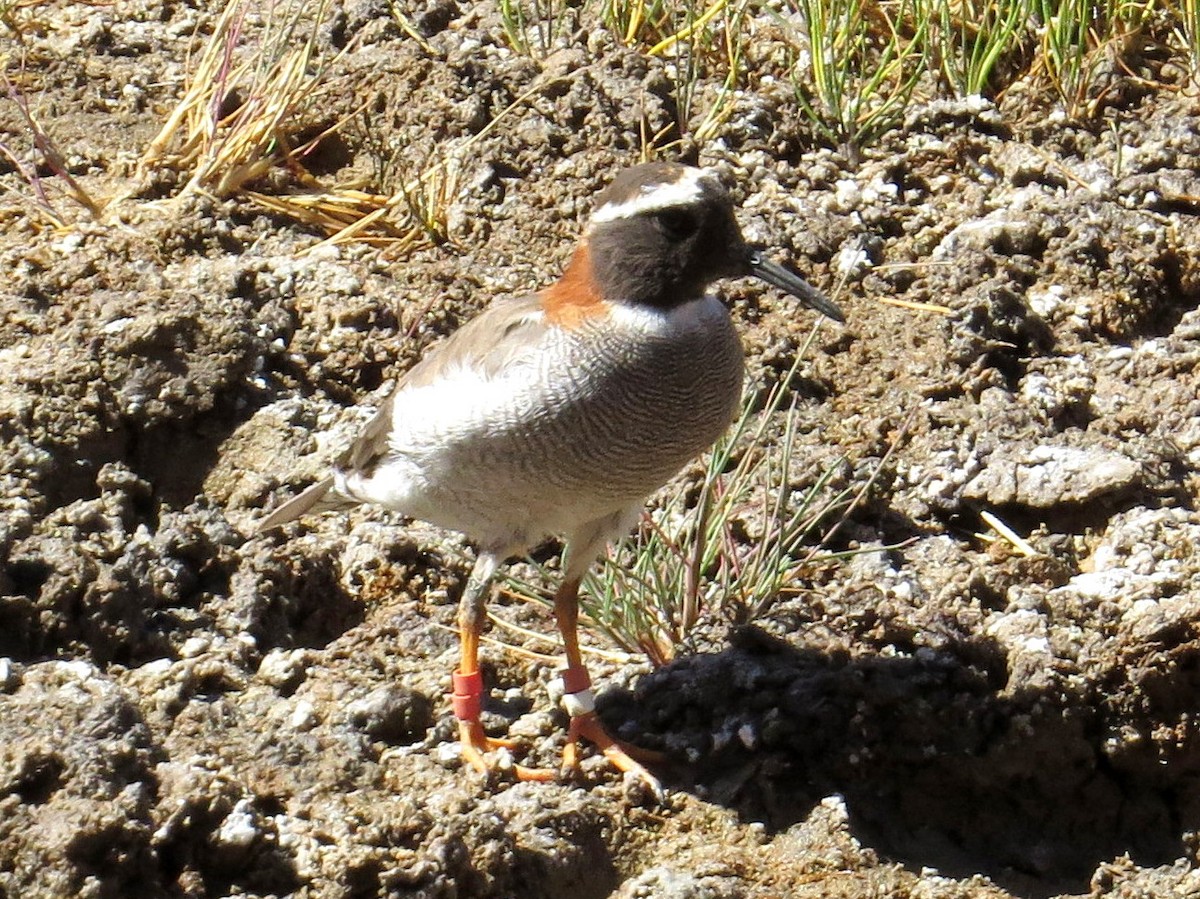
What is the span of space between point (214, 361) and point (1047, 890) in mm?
3238

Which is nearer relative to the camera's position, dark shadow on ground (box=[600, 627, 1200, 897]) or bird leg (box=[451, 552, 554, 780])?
bird leg (box=[451, 552, 554, 780])

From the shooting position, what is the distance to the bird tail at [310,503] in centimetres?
528

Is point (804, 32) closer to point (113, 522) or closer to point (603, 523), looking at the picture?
point (603, 523)

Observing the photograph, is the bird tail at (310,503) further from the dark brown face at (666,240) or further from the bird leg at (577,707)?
the dark brown face at (666,240)

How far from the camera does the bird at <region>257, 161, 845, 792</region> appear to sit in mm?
4617

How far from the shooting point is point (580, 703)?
4980mm

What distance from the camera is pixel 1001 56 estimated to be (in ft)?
23.5

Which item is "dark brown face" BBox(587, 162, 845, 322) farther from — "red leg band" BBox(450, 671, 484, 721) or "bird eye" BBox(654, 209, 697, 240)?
"red leg band" BBox(450, 671, 484, 721)

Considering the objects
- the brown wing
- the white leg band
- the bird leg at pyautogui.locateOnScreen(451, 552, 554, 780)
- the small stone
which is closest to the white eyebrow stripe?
the brown wing

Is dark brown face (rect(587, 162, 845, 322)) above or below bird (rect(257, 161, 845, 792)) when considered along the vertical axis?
above

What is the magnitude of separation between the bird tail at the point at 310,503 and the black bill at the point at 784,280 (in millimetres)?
1490

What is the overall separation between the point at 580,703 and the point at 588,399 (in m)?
0.95

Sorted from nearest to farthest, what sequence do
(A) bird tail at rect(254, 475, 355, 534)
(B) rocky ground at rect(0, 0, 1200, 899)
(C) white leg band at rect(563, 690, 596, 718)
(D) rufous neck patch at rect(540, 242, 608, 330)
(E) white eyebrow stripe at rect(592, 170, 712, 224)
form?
(B) rocky ground at rect(0, 0, 1200, 899) → (E) white eyebrow stripe at rect(592, 170, 712, 224) → (D) rufous neck patch at rect(540, 242, 608, 330) → (C) white leg band at rect(563, 690, 596, 718) → (A) bird tail at rect(254, 475, 355, 534)

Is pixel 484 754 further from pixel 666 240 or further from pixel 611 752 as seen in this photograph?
pixel 666 240
